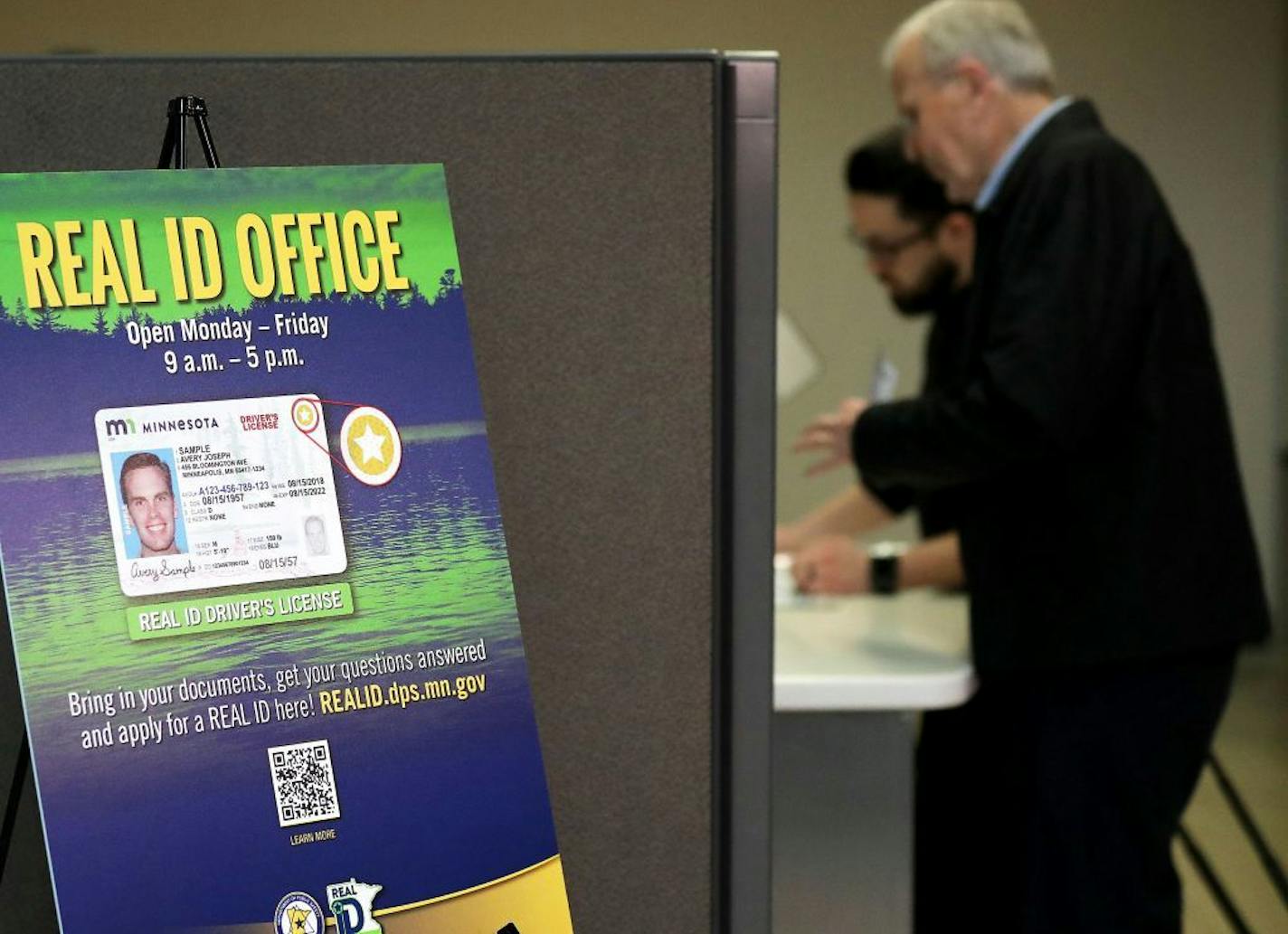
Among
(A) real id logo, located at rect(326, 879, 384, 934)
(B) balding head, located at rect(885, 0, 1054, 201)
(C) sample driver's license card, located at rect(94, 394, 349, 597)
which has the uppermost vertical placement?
(B) balding head, located at rect(885, 0, 1054, 201)

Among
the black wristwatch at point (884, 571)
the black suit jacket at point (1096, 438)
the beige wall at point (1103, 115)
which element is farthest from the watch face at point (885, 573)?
the beige wall at point (1103, 115)

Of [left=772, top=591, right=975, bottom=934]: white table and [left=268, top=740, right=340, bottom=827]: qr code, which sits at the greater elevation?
[left=268, top=740, right=340, bottom=827]: qr code

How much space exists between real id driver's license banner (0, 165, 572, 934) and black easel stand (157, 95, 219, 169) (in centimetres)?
5

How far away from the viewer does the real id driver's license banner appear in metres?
0.81

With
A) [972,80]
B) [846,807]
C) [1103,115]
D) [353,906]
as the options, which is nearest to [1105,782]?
[846,807]

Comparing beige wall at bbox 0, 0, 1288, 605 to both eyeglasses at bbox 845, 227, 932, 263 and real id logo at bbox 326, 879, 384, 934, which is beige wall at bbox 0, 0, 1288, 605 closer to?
eyeglasses at bbox 845, 227, 932, 263

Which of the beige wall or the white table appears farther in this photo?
the beige wall

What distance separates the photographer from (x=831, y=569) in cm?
230

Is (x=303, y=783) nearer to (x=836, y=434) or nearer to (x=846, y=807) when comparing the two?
(x=846, y=807)

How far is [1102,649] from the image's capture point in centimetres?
190

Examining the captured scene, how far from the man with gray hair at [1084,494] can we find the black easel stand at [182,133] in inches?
46.2

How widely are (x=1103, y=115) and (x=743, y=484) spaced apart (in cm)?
487

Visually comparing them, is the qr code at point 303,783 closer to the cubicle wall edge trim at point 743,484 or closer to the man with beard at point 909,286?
the cubicle wall edge trim at point 743,484

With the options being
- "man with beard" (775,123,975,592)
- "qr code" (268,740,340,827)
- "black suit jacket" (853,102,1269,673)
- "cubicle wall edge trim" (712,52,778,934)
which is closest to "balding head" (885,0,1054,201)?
"black suit jacket" (853,102,1269,673)
